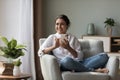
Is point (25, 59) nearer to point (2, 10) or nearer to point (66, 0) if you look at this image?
point (2, 10)

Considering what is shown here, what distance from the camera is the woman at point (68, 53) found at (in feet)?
9.72

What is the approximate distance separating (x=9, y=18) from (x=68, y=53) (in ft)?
5.93

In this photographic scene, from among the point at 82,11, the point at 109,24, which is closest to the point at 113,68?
the point at 109,24

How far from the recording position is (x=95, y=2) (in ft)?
16.5

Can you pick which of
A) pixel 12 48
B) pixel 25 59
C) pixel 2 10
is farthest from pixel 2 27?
pixel 12 48

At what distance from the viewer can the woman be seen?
2964 millimetres

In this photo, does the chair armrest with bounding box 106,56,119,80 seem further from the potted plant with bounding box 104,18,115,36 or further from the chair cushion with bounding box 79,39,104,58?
the potted plant with bounding box 104,18,115,36

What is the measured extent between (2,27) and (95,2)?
1.75 m

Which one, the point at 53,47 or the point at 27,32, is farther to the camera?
the point at 27,32

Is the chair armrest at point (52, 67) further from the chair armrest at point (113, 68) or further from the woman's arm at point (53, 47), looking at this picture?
the chair armrest at point (113, 68)

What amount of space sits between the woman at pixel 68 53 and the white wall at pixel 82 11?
1733 millimetres

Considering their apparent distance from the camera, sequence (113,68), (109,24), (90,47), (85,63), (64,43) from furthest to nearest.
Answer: (109,24) < (90,47) < (85,63) < (64,43) < (113,68)

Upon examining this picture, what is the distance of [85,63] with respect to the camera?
10.5ft

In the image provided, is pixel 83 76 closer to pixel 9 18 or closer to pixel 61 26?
pixel 61 26
